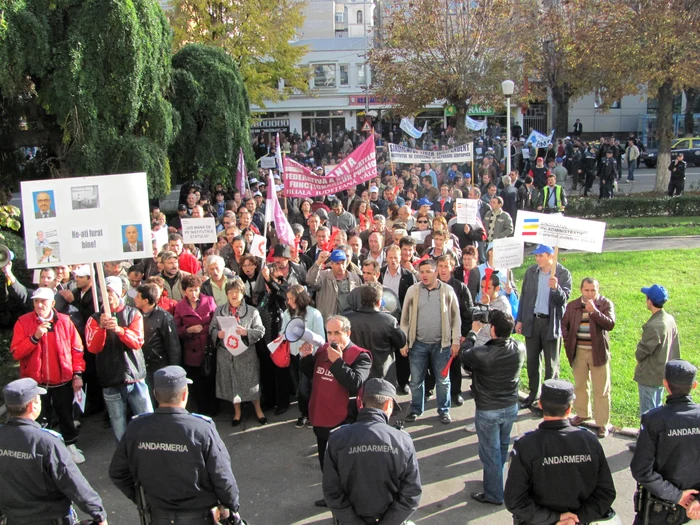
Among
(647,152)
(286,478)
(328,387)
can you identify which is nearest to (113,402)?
(286,478)

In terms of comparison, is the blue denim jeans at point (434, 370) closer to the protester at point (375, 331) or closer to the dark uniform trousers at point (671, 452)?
the protester at point (375, 331)

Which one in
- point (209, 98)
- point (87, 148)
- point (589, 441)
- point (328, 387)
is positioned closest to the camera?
point (589, 441)

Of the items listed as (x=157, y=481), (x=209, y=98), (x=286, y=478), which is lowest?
→ (x=286, y=478)

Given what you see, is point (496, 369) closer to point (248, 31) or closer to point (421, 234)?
point (421, 234)

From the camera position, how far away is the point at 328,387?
5.43 meters

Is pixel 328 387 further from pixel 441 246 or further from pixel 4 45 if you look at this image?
pixel 4 45

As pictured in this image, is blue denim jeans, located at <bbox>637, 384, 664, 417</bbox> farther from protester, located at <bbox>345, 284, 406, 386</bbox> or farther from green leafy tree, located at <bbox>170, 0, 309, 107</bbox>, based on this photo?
green leafy tree, located at <bbox>170, 0, 309, 107</bbox>

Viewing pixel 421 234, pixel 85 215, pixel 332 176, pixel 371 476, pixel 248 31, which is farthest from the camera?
pixel 248 31

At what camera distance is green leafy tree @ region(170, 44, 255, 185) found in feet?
52.3

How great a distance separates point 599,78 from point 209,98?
690 inches

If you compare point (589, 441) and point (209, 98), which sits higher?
point (209, 98)

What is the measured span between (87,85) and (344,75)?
36518 millimetres

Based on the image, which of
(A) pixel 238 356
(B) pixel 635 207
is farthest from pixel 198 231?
(B) pixel 635 207

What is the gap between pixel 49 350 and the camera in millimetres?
6418
